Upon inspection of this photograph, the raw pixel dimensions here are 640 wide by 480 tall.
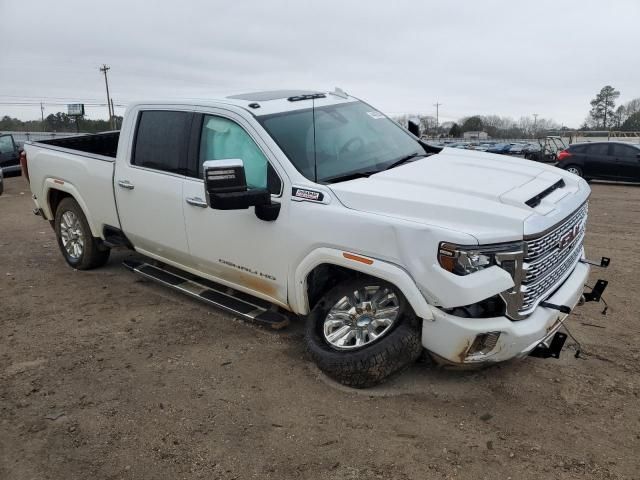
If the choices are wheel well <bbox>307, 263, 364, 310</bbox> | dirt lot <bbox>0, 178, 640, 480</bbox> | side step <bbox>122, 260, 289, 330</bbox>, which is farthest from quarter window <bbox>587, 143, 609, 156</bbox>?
wheel well <bbox>307, 263, 364, 310</bbox>

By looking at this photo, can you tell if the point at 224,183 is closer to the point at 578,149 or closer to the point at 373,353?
the point at 373,353

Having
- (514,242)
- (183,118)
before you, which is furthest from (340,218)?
(183,118)

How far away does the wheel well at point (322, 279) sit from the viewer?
385cm

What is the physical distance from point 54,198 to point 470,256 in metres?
5.24

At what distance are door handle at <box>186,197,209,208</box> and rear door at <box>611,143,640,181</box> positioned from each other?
16091 mm

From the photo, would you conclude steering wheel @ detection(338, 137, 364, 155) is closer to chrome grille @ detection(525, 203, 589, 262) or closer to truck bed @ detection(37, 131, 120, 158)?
chrome grille @ detection(525, 203, 589, 262)

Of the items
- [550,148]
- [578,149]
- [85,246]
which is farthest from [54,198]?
[550,148]

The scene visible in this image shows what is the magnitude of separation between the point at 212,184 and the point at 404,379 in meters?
1.81

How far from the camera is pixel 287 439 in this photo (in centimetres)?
312

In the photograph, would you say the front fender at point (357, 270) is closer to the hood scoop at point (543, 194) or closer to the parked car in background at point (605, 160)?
the hood scoop at point (543, 194)

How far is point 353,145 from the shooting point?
4242 mm

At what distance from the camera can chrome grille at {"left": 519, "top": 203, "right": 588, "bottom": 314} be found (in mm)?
3152

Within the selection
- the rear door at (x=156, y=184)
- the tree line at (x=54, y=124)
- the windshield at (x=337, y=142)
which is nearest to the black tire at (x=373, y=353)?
the windshield at (x=337, y=142)

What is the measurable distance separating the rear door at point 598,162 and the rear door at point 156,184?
52.0 ft
